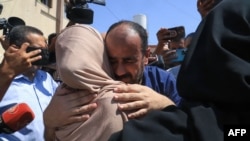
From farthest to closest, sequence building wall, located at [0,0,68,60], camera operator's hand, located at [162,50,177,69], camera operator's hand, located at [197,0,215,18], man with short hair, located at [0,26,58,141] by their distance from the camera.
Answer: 1. building wall, located at [0,0,68,60]
2. camera operator's hand, located at [162,50,177,69]
3. man with short hair, located at [0,26,58,141]
4. camera operator's hand, located at [197,0,215,18]

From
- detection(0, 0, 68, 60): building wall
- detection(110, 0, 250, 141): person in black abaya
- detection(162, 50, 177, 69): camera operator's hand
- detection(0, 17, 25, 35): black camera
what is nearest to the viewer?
detection(110, 0, 250, 141): person in black abaya

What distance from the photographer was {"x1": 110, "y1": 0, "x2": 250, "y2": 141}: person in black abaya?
865mm

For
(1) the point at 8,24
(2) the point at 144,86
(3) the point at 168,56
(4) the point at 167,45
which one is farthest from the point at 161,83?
(1) the point at 8,24

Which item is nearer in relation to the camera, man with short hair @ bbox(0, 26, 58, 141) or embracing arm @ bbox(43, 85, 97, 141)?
embracing arm @ bbox(43, 85, 97, 141)

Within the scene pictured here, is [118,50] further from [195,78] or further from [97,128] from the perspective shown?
[195,78]

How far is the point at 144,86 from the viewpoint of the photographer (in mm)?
1302

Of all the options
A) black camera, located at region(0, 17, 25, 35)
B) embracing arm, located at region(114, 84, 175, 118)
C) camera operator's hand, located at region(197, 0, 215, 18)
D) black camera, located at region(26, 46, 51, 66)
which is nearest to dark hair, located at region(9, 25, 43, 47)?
black camera, located at region(26, 46, 51, 66)

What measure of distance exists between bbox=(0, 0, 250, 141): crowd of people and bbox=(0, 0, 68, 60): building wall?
12.7m

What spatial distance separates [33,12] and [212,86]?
14249 millimetres

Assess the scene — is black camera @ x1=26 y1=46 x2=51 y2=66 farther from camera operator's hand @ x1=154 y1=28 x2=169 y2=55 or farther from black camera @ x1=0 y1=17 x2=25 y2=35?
black camera @ x1=0 y1=17 x2=25 y2=35

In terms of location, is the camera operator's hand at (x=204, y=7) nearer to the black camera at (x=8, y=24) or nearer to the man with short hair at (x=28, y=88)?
the man with short hair at (x=28, y=88)

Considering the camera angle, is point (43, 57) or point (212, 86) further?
point (43, 57)

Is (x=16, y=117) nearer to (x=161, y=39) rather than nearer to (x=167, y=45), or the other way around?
(x=161, y=39)

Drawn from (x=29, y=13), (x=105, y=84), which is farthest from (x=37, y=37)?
(x=29, y=13)
